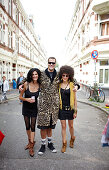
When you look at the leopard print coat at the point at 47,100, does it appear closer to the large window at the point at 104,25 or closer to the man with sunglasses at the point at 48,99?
the man with sunglasses at the point at 48,99

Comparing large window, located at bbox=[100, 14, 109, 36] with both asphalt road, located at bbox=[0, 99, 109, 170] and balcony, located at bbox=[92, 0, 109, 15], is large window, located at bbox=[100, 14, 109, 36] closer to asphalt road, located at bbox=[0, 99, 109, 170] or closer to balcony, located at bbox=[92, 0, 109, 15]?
balcony, located at bbox=[92, 0, 109, 15]

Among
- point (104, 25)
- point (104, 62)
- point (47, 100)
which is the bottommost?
point (47, 100)

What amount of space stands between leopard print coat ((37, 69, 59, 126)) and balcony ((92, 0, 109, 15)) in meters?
10.8

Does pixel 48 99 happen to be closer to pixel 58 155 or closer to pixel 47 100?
pixel 47 100

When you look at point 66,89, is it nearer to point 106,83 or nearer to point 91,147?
point 91,147

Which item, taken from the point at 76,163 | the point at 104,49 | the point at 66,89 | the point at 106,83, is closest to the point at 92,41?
the point at 104,49

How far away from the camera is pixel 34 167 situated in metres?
2.61

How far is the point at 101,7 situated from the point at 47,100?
11.3 metres

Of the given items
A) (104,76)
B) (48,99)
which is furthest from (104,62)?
(48,99)

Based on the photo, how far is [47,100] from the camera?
9.92 ft

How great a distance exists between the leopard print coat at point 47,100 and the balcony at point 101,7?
1084 centimetres

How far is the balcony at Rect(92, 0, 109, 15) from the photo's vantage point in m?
11.1

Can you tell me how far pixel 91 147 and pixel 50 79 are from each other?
1912 mm

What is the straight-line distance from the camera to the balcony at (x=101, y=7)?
36.6 ft
